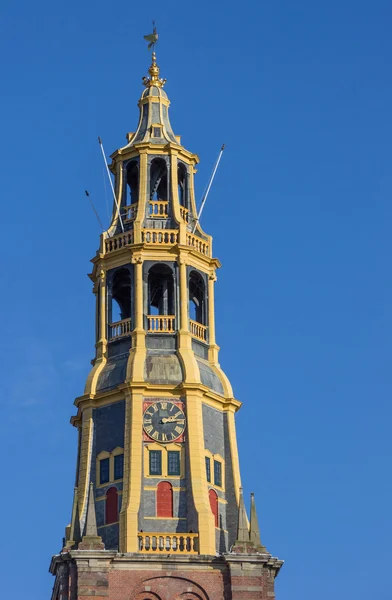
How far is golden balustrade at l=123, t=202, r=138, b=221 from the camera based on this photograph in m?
103

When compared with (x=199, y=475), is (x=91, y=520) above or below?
below

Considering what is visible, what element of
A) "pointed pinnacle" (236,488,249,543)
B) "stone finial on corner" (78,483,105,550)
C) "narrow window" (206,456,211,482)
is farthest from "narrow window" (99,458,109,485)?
"pointed pinnacle" (236,488,249,543)

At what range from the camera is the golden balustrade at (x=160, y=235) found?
333 feet

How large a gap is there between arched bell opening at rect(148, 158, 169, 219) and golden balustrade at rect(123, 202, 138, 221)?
0.88m

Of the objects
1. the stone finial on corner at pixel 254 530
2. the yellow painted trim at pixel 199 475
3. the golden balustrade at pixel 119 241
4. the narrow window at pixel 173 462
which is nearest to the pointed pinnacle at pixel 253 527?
the stone finial on corner at pixel 254 530

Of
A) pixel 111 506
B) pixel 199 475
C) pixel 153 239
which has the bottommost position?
pixel 111 506

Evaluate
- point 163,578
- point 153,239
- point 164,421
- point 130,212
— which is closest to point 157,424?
point 164,421

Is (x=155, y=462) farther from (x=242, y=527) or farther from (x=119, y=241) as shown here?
(x=119, y=241)

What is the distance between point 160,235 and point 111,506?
14.7m

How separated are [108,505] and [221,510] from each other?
541cm

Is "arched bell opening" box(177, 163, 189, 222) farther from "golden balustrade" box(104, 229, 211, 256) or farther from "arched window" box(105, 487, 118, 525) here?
"arched window" box(105, 487, 118, 525)

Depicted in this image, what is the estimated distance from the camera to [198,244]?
337ft

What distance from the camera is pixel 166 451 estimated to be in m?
95.8

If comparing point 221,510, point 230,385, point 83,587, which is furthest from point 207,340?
point 83,587
